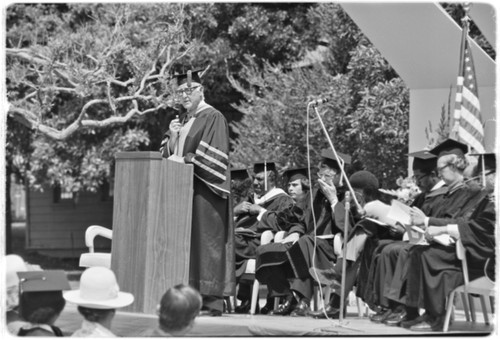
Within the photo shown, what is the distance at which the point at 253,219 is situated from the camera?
33.6 ft

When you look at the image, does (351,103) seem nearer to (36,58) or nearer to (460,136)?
(36,58)

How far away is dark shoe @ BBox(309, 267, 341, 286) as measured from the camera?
Answer: 844 centimetres

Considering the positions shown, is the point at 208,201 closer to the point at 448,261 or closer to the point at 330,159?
the point at 330,159

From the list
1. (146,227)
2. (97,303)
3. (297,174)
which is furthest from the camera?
(297,174)

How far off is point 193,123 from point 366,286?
197 centimetres

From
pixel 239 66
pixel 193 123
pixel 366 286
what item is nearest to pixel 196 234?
pixel 193 123

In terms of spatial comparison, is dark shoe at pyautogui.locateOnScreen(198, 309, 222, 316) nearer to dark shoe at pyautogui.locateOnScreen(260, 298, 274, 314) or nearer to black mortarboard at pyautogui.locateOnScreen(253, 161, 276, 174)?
dark shoe at pyautogui.locateOnScreen(260, 298, 274, 314)

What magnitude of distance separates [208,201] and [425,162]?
1.82 meters

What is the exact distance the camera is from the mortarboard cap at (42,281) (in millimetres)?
5000

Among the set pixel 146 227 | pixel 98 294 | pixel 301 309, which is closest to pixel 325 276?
pixel 301 309

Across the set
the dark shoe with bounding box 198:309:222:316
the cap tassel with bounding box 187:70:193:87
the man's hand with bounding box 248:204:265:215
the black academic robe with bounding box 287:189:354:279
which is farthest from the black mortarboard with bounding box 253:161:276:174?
the dark shoe with bounding box 198:309:222:316

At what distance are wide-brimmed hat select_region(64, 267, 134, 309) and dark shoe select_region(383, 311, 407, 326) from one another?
3.01 metres

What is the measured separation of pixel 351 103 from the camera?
15.3 meters

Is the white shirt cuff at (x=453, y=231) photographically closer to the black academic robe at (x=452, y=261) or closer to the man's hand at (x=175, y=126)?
the black academic robe at (x=452, y=261)
